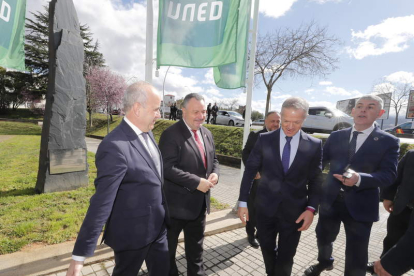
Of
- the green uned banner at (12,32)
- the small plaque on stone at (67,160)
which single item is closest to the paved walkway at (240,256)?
the small plaque on stone at (67,160)

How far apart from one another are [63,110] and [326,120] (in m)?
13.5

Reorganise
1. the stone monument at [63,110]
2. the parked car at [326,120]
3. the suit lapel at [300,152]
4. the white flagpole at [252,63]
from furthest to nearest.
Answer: the parked car at [326,120]
the stone monument at [63,110]
the white flagpole at [252,63]
the suit lapel at [300,152]

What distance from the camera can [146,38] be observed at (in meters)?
3.13

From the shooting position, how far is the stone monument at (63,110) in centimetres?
496

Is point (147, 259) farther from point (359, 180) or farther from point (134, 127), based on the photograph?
point (359, 180)

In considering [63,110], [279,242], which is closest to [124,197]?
[279,242]

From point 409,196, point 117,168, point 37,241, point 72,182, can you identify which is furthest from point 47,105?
point 409,196

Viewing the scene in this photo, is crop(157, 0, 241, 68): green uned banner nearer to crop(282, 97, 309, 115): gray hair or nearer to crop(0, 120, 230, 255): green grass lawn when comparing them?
crop(282, 97, 309, 115): gray hair

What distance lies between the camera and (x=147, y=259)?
185 cm

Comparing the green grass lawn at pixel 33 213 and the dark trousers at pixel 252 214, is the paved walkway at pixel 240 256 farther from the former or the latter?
the green grass lawn at pixel 33 213

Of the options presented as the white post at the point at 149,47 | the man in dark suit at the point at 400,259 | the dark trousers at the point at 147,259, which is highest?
the white post at the point at 149,47

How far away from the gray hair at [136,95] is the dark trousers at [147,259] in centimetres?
112

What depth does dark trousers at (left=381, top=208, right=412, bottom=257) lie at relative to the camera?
2626 mm

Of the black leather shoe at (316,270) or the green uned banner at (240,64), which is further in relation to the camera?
the green uned banner at (240,64)
